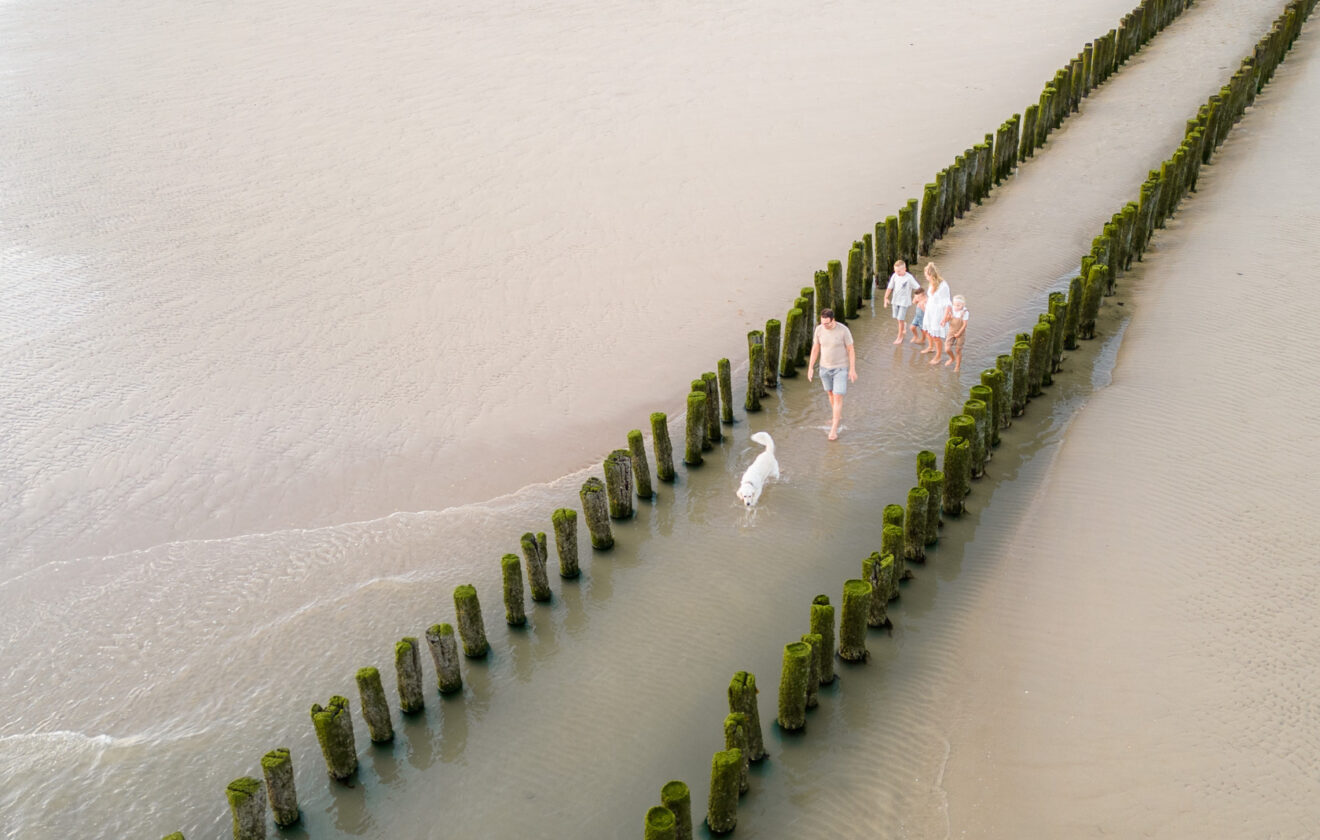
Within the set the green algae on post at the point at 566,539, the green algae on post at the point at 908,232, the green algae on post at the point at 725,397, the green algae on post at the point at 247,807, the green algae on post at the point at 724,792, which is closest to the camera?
the green algae on post at the point at 724,792

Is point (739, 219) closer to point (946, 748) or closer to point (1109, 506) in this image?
point (1109, 506)

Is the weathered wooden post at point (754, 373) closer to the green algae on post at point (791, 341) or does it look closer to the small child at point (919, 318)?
the green algae on post at point (791, 341)

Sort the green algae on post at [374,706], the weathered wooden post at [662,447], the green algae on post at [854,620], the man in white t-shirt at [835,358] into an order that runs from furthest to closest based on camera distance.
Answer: the man in white t-shirt at [835,358] → the weathered wooden post at [662,447] → the green algae on post at [854,620] → the green algae on post at [374,706]

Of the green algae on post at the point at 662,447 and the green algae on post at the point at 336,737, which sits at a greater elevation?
the green algae on post at the point at 662,447

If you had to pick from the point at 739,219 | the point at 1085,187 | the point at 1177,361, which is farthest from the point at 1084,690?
the point at 1085,187

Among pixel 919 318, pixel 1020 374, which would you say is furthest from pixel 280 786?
pixel 919 318

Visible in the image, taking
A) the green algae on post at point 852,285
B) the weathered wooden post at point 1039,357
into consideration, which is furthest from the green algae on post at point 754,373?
the weathered wooden post at point 1039,357

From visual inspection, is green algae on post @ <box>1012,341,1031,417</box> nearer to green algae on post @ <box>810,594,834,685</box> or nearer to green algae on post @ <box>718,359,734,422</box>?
green algae on post @ <box>718,359,734,422</box>
